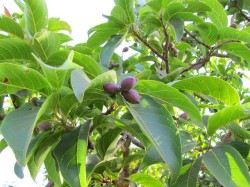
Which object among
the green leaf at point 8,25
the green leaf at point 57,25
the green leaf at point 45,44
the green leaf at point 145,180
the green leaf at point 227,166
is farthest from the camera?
the green leaf at point 57,25

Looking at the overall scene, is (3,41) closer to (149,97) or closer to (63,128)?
(63,128)

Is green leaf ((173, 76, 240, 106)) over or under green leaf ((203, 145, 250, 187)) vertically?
over

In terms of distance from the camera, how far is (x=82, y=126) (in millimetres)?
1109

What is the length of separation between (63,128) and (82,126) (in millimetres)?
71

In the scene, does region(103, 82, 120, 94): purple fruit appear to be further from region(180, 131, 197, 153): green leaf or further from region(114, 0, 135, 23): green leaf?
region(114, 0, 135, 23): green leaf

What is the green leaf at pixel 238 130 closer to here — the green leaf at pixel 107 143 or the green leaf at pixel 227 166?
the green leaf at pixel 227 166

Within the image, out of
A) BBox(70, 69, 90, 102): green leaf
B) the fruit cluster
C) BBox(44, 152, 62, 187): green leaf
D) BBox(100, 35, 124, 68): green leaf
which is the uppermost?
BBox(70, 69, 90, 102): green leaf

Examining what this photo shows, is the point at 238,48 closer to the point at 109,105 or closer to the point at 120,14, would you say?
the point at 120,14

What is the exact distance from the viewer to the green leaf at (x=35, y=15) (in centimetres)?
123

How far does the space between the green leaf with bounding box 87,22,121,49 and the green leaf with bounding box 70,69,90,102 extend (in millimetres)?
733

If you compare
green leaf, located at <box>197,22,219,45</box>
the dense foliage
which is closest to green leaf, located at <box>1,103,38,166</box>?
the dense foliage

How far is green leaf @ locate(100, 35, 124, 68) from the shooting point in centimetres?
150

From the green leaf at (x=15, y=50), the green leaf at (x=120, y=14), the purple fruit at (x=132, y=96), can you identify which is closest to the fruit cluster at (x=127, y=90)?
the purple fruit at (x=132, y=96)

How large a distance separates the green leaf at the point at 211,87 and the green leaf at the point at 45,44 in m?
0.37
